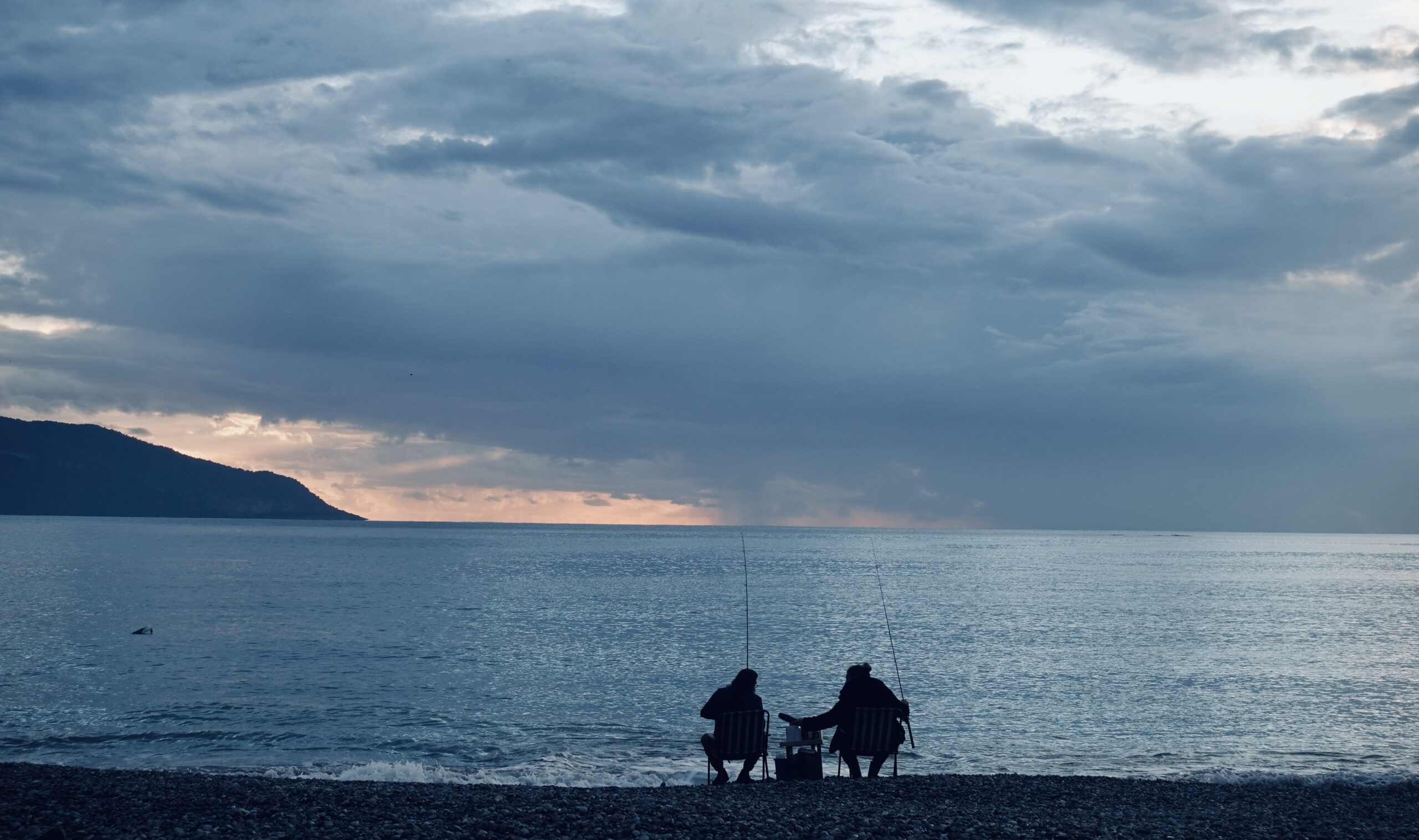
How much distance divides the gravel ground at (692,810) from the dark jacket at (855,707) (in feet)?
1.98

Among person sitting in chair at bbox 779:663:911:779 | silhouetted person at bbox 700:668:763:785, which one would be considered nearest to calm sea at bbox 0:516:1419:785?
silhouetted person at bbox 700:668:763:785

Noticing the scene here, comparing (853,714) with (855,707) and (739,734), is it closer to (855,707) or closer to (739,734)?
(855,707)

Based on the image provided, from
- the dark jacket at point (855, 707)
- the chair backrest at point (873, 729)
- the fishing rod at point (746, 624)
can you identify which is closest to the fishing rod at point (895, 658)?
the dark jacket at point (855, 707)

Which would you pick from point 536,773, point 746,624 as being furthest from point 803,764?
point 746,624

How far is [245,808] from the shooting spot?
10.9 metres

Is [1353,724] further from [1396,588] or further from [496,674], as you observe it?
[1396,588]

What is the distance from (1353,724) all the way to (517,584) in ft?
183

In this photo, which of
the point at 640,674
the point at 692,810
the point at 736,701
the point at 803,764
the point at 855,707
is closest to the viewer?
the point at 692,810

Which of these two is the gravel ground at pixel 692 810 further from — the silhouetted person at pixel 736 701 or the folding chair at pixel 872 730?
the silhouetted person at pixel 736 701

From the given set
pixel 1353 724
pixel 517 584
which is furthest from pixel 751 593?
pixel 1353 724

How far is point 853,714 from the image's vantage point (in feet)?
43.6

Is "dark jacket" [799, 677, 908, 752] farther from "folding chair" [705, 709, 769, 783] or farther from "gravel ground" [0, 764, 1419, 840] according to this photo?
"folding chair" [705, 709, 769, 783]

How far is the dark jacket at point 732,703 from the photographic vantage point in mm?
13047

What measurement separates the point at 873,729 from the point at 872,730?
3 cm
